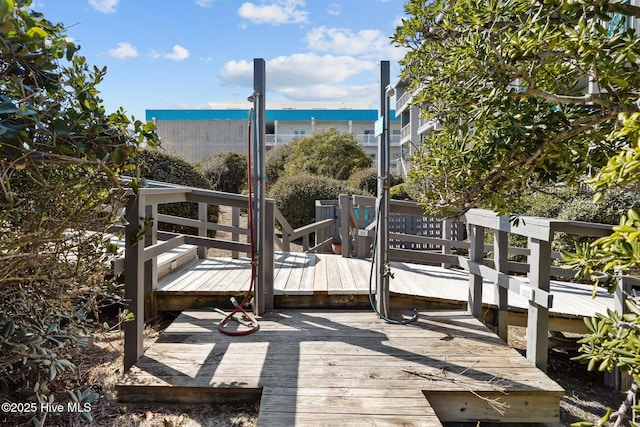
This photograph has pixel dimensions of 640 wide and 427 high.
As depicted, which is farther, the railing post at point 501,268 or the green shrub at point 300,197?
the green shrub at point 300,197

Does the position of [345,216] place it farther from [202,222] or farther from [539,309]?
[539,309]

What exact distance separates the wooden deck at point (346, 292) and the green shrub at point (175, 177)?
11.2 ft

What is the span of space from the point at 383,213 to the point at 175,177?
591 centimetres

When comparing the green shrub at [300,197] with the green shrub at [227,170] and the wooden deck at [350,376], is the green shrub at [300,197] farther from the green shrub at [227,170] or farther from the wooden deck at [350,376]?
the wooden deck at [350,376]

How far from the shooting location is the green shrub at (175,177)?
7.45 metres

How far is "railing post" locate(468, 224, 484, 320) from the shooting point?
3.32 meters

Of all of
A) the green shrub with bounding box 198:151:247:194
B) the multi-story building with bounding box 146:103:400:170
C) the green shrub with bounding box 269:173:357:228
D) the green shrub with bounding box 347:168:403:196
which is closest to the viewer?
the green shrub with bounding box 269:173:357:228

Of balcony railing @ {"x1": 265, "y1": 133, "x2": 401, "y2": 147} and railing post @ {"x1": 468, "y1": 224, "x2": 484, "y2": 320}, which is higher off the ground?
balcony railing @ {"x1": 265, "y1": 133, "x2": 401, "y2": 147}

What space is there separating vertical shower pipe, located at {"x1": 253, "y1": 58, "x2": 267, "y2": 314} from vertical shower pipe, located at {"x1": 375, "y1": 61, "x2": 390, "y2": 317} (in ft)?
3.12

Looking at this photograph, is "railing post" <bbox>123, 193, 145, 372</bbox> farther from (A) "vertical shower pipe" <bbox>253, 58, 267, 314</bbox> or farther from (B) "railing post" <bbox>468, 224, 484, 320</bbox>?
(B) "railing post" <bbox>468, 224, 484, 320</bbox>

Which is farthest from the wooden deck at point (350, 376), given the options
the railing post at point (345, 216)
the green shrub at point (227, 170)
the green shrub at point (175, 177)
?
the green shrub at point (227, 170)

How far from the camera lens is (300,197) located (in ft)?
33.5

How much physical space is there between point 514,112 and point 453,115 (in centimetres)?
38

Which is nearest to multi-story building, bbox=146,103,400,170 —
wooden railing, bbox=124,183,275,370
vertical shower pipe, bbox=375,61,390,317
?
wooden railing, bbox=124,183,275,370
